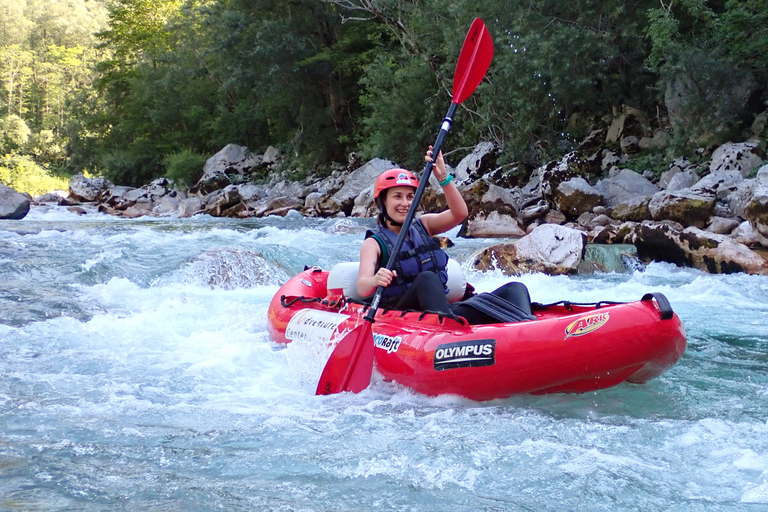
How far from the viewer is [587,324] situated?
2859mm

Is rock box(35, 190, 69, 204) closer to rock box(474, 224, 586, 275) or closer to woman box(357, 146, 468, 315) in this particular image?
rock box(474, 224, 586, 275)

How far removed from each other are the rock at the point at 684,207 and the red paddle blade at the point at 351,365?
6595mm

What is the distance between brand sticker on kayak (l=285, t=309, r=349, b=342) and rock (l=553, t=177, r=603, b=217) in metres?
7.63

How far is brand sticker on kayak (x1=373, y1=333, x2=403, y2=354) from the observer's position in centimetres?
329

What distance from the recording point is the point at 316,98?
20438 mm

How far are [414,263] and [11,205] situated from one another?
12.0 meters

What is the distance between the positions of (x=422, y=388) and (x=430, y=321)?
33 cm

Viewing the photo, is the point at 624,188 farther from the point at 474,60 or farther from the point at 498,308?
the point at 498,308

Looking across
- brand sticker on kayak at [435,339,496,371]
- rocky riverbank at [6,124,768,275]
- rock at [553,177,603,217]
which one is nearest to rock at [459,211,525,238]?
rocky riverbank at [6,124,768,275]

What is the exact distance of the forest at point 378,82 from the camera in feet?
35.2

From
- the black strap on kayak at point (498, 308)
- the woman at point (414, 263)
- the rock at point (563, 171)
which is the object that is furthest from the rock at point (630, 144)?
the black strap on kayak at point (498, 308)

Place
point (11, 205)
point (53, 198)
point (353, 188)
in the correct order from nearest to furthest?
point (11, 205) → point (353, 188) → point (53, 198)

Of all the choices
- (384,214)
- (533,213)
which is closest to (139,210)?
(533,213)

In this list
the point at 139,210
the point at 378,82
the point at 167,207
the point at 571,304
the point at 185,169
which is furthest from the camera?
the point at 185,169
